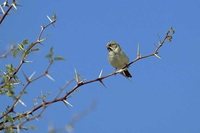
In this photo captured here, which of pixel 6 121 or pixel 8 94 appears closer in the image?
pixel 6 121

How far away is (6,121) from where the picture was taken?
3.34 metres

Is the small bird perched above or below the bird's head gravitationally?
below

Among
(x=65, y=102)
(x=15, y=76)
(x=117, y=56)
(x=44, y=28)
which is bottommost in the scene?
(x=117, y=56)

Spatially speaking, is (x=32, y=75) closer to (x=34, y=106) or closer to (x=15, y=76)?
(x=34, y=106)

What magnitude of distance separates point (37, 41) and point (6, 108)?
653 millimetres

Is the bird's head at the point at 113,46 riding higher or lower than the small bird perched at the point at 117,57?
higher

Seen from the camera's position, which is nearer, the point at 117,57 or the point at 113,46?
the point at 117,57

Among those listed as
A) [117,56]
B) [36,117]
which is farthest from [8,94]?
[117,56]

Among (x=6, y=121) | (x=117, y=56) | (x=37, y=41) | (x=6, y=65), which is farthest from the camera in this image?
(x=117, y=56)

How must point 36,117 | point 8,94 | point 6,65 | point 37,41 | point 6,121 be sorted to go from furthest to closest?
point 6,65 → point 37,41 → point 8,94 → point 6,121 → point 36,117

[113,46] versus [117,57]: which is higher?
[113,46]

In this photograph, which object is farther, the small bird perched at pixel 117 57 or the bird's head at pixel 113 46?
the bird's head at pixel 113 46

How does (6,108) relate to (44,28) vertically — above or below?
below

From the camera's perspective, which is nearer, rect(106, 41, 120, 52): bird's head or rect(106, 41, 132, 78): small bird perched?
rect(106, 41, 132, 78): small bird perched
